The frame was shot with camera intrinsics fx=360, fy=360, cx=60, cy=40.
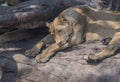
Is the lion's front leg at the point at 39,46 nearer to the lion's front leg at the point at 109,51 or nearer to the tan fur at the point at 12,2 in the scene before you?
the lion's front leg at the point at 109,51

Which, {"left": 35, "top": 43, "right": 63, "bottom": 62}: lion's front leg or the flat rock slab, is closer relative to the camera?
the flat rock slab

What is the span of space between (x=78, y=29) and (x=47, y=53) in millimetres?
502

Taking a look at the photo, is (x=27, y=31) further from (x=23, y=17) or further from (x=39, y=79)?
(x=39, y=79)

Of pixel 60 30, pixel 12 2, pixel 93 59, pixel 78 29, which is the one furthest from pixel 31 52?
pixel 12 2

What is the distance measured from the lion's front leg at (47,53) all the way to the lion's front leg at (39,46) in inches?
4.0

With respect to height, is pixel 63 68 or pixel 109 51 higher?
pixel 109 51

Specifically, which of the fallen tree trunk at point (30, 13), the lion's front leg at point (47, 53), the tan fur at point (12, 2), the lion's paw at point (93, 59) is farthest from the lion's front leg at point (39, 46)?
the tan fur at point (12, 2)

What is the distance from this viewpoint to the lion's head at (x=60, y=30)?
4.30 metres

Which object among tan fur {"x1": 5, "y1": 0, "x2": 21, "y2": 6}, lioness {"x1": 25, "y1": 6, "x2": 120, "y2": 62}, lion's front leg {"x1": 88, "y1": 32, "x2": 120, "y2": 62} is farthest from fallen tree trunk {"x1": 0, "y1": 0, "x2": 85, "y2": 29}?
lion's front leg {"x1": 88, "y1": 32, "x2": 120, "y2": 62}

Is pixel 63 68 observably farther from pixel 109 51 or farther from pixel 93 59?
pixel 109 51

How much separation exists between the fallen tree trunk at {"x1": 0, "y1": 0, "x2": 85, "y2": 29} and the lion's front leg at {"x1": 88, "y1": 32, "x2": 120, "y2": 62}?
924 millimetres

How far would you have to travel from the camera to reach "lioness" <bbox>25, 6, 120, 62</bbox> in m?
4.24

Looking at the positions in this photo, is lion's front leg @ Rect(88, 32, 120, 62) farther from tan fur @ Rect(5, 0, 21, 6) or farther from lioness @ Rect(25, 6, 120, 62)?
tan fur @ Rect(5, 0, 21, 6)

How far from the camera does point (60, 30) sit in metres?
4.38
